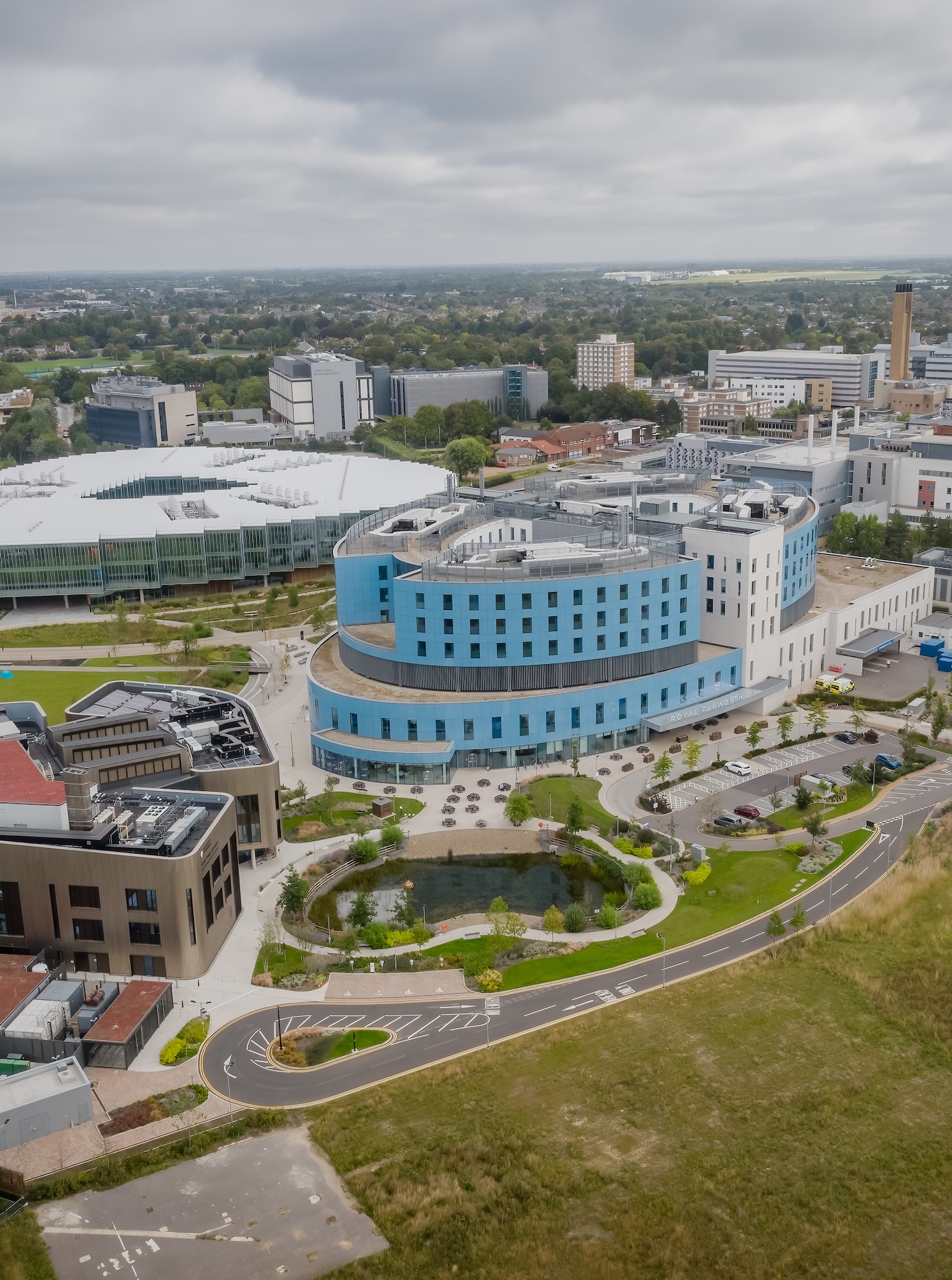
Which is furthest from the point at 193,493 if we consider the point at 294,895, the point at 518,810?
the point at 294,895

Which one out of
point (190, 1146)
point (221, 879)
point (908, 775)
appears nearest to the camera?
point (190, 1146)

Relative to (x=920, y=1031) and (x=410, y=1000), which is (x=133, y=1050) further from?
(x=920, y=1031)

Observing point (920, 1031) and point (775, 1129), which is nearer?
point (775, 1129)

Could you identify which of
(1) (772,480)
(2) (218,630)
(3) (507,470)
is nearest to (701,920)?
(2) (218,630)

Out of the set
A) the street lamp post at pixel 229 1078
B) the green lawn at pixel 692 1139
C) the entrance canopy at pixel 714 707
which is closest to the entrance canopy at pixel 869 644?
the entrance canopy at pixel 714 707

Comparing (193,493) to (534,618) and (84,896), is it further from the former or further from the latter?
(84,896)

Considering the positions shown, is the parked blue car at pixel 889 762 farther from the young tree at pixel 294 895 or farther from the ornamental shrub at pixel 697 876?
the young tree at pixel 294 895
